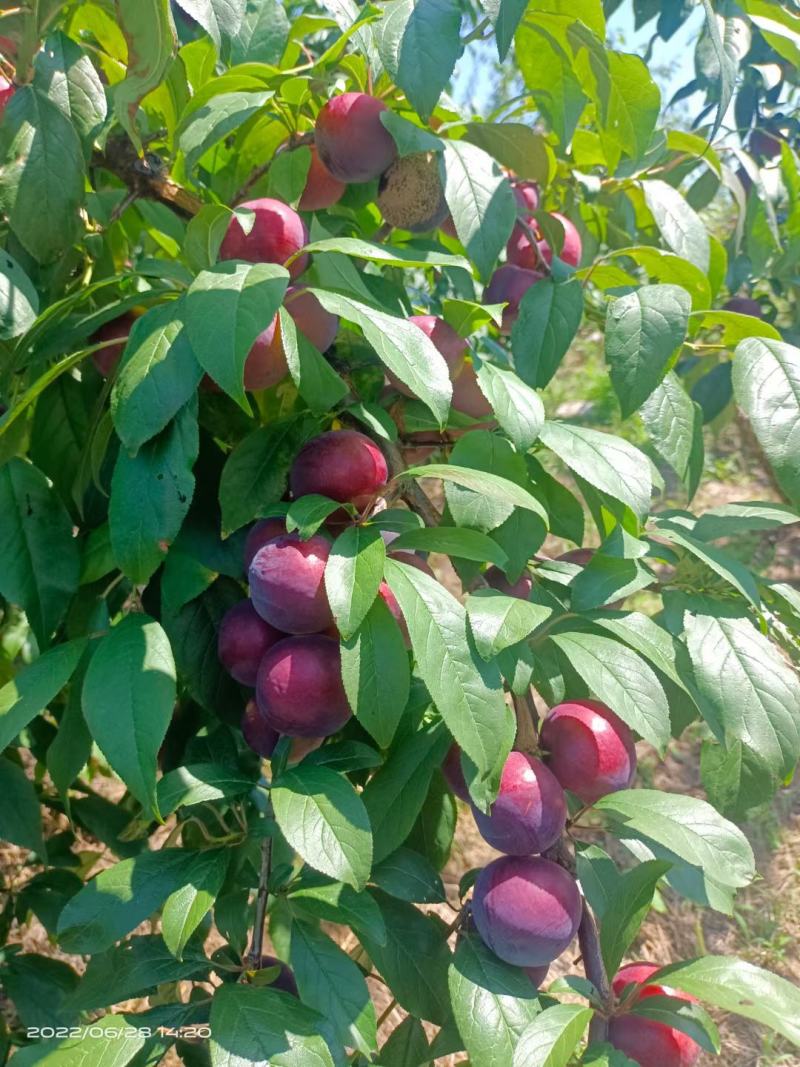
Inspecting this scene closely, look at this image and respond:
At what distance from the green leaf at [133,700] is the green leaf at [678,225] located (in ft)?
1.95

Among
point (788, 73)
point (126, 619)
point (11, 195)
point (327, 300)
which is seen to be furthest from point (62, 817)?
point (788, 73)

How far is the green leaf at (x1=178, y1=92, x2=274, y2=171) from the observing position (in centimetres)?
72

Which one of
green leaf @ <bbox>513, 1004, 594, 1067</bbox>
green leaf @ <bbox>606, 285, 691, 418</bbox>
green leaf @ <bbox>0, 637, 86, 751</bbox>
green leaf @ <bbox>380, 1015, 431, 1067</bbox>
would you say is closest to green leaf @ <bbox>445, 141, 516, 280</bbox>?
green leaf @ <bbox>606, 285, 691, 418</bbox>

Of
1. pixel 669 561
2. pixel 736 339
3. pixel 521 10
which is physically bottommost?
pixel 669 561

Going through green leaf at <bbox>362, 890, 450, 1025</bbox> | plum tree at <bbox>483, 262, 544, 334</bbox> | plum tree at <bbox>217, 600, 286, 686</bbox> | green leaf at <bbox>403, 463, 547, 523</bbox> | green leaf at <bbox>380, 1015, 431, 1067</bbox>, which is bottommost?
green leaf at <bbox>380, 1015, 431, 1067</bbox>

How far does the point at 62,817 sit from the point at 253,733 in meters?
0.84

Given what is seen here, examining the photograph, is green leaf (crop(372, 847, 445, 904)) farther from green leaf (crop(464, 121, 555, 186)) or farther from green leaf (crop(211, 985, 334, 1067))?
green leaf (crop(464, 121, 555, 186))

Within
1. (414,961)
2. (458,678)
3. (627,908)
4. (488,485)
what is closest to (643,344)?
(488,485)

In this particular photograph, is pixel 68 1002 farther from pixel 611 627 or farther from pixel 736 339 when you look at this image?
pixel 736 339

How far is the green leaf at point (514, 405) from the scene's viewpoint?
70 cm

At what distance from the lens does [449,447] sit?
0.91m

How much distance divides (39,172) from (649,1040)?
0.78 m

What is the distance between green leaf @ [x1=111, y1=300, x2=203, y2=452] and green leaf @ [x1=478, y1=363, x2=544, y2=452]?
0.68 ft

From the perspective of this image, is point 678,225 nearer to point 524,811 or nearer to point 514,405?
point 514,405
